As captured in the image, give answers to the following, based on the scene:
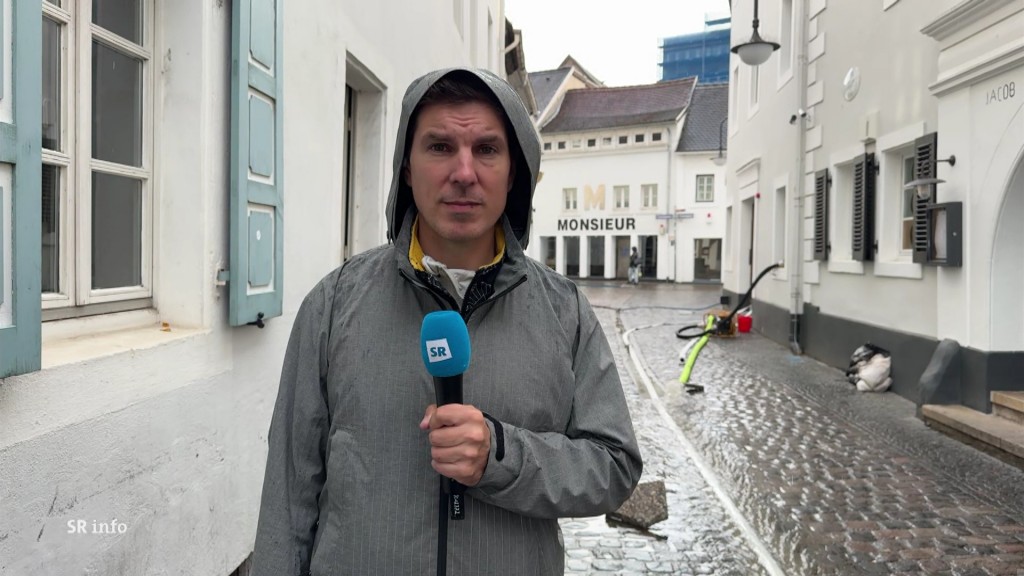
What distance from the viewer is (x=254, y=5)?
332 cm

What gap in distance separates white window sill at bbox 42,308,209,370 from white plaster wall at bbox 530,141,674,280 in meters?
36.2

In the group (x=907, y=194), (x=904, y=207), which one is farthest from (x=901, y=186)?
(x=904, y=207)

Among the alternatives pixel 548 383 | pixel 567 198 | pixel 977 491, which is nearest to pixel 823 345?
pixel 977 491

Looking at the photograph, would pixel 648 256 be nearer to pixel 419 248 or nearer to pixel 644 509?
pixel 644 509

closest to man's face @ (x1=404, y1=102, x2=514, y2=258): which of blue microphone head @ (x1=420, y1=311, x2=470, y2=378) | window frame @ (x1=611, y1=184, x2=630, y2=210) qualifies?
blue microphone head @ (x1=420, y1=311, x2=470, y2=378)

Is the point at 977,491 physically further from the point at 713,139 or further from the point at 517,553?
the point at 713,139

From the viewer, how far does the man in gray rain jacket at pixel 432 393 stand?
145cm

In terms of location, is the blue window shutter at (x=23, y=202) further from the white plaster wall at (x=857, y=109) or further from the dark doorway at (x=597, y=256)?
the dark doorway at (x=597, y=256)

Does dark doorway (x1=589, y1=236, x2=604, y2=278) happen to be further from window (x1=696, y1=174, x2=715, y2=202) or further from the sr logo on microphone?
the sr logo on microphone

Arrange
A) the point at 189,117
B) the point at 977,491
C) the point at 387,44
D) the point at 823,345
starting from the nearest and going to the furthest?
the point at 189,117 → the point at 977,491 → the point at 387,44 → the point at 823,345

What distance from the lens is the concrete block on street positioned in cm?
453

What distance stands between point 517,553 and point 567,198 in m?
40.1

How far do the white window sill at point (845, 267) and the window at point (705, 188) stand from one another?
27.1 metres

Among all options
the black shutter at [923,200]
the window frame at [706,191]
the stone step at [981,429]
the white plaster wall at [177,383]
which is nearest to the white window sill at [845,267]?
the black shutter at [923,200]
